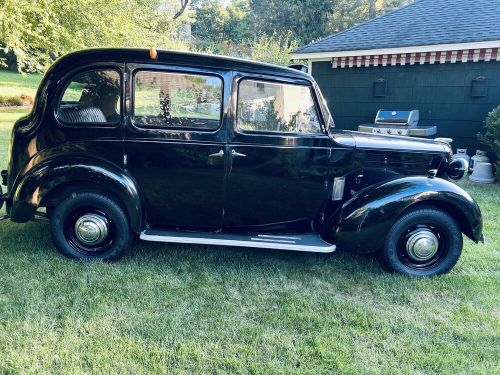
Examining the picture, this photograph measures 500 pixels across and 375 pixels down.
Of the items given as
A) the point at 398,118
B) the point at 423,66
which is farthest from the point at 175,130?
the point at 423,66

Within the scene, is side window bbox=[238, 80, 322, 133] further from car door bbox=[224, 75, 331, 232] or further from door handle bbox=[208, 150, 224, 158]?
door handle bbox=[208, 150, 224, 158]

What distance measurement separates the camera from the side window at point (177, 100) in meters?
3.66

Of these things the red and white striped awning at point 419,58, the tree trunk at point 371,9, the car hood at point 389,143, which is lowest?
the car hood at point 389,143

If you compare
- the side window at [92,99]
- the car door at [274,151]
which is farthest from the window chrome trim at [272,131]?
the side window at [92,99]

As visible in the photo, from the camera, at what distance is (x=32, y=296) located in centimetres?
310

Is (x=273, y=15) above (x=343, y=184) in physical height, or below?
above

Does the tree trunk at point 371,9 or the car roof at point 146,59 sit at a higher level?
the tree trunk at point 371,9

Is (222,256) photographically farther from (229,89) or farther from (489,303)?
(489,303)

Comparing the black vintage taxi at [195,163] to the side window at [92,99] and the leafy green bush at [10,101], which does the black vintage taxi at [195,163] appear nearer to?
the side window at [92,99]

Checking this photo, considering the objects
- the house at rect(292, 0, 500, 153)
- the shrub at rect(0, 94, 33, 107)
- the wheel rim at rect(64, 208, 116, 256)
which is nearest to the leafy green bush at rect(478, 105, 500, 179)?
the house at rect(292, 0, 500, 153)

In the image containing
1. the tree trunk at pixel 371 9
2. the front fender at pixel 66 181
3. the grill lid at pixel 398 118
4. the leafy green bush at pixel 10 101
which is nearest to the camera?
the front fender at pixel 66 181

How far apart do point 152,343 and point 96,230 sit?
4.84ft

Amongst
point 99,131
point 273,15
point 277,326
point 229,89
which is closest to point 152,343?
point 277,326

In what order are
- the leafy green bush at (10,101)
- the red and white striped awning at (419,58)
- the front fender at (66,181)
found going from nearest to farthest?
1. the front fender at (66,181)
2. the red and white striped awning at (419,58)
3. the leafy green bush at (10,101)
